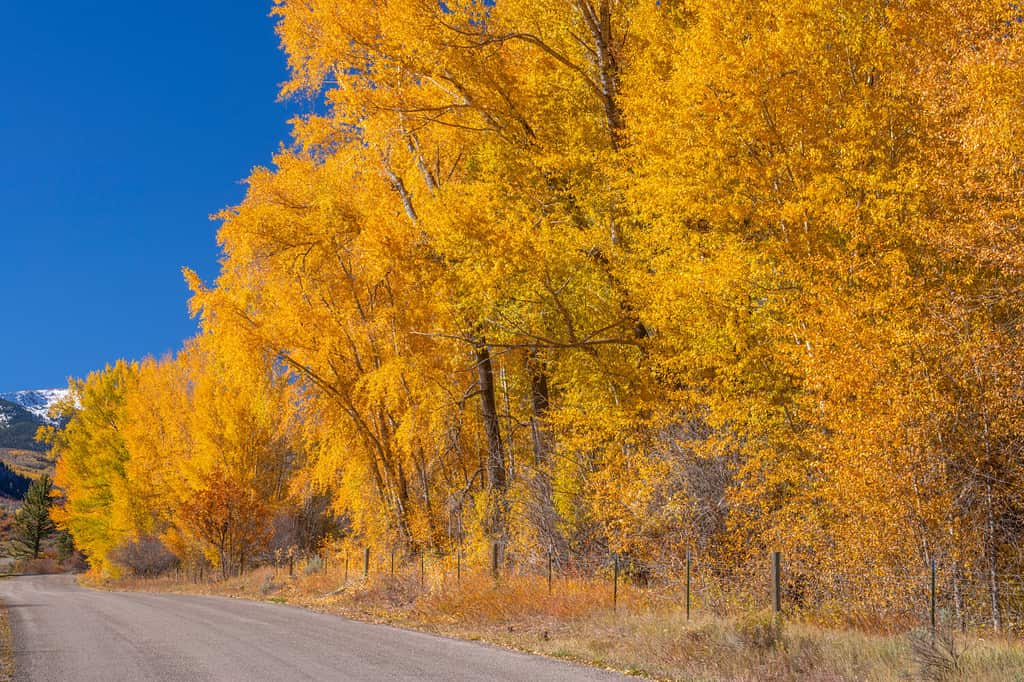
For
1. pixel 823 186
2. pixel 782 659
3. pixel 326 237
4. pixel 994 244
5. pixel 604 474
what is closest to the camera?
pixel 782 659

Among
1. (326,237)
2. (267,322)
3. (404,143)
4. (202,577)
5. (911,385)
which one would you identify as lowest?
(202,577)

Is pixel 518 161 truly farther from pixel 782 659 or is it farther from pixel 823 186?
pixel 782 659

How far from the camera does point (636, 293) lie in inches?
592

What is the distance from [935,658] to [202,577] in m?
36.4

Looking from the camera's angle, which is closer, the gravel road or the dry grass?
the gravel road

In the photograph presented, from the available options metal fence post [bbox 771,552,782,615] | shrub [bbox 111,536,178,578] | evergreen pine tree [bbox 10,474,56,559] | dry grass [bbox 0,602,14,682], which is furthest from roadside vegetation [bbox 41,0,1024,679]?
evergreen pine tree [bbox 10,474,56,559]

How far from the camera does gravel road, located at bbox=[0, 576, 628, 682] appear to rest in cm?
1006

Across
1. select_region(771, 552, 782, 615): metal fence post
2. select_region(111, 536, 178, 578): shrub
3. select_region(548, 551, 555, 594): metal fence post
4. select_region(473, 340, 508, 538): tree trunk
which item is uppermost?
select_region(473, 340, 508, 538): tree trunk

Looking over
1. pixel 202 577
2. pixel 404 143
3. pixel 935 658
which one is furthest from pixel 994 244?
pixel 202 577

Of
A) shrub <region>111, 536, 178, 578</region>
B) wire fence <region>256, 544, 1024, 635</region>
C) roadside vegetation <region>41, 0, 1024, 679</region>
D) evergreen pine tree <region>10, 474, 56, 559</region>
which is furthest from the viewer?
evergreen pine tree <region>10, 474, 56, 559</region>

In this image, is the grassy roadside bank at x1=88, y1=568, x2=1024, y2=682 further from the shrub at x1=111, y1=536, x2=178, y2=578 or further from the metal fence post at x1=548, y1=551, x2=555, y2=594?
the shrub at x1=111, y1=536, x2=178, y2=578

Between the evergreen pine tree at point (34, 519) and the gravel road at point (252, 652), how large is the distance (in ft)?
215

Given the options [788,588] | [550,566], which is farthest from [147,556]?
[788,588]

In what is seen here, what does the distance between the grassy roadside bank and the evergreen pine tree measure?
68.0 metres
